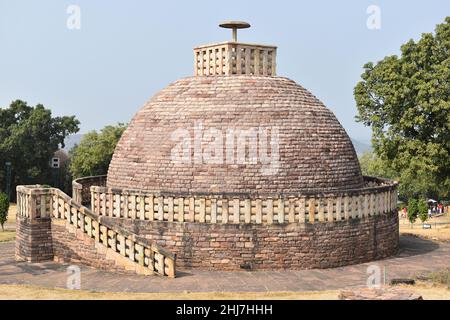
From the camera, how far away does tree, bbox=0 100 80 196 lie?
5172 centimetres

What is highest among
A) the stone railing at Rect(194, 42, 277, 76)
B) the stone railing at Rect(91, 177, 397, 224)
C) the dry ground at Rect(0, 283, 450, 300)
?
the stone railing at Rect(194, 42, 277, 76)

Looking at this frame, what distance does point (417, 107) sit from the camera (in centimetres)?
2692

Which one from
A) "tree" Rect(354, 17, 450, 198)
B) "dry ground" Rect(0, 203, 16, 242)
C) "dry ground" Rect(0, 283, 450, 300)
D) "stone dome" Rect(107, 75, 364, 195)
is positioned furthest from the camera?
"dry ground" Rect(0, 203, 16, 242)

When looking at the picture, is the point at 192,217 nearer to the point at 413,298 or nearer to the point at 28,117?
the point at 413,298

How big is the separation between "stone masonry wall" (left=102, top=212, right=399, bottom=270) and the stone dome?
1126 millimetres

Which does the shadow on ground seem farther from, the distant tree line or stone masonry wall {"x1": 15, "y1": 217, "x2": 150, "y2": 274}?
the distant tree line

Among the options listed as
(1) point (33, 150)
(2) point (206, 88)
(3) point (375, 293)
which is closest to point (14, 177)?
(1) point (33, 150)

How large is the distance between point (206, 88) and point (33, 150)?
37431 mm

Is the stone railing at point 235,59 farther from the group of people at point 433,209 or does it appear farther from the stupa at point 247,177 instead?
the group of people at point 433,209

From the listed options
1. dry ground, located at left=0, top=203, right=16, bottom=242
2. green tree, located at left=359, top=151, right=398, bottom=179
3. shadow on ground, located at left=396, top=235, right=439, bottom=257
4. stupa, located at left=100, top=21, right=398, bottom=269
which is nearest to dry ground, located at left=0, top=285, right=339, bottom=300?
stupa, located at left=100, top=21, right=398, bottom=269

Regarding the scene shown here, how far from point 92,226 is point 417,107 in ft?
55.1

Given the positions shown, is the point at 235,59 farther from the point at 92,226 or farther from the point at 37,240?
the point at 37,240

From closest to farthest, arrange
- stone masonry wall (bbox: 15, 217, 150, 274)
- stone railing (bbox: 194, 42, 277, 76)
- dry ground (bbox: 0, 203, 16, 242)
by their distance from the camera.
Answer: stone masonry wall (bbox: 15, 217, 150, 274)
stone railing (bbox: 194, 42, 277, 76)
dry ground (bbox: 0, 203, 16, 242)

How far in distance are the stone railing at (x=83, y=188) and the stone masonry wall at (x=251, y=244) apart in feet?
15.9
